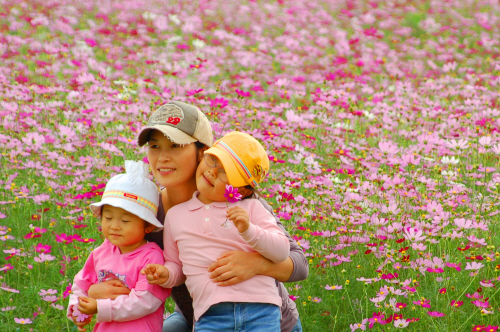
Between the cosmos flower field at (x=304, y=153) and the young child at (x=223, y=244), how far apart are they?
672 mm

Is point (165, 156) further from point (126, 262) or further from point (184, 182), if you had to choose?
point (126, 262)

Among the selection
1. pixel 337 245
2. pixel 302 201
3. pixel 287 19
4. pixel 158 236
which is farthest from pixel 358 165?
pixel 287 19

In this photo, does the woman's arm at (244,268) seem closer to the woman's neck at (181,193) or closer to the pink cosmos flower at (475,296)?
the woman's neck at (181,193)

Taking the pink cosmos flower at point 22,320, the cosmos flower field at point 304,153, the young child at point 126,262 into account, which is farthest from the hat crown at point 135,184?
the pink cosmos flower at point 22,320

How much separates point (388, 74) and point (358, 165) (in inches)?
155

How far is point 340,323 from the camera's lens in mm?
3062

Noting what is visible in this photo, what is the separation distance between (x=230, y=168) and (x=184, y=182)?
0.33 m

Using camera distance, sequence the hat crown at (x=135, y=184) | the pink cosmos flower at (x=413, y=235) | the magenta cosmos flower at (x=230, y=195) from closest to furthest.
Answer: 1. the magenta cosmos flower at (x=230, y=195)
2. the hat crown at (x=135, y=184)
3. the pink cosmos flower at (x=413, y=235)

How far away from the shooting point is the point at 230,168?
2244mm

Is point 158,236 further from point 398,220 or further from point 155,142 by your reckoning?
point 398,220

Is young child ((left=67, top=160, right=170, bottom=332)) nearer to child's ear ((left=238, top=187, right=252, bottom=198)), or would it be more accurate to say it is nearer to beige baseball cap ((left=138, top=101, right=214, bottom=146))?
beige baseball cap ((left=138, top=101, right=214, bottom=146))

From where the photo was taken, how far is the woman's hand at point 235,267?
7.25ft

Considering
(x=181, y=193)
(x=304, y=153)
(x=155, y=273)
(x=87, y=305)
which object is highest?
(x=181, y=193)

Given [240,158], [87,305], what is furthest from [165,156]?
[87,305]
